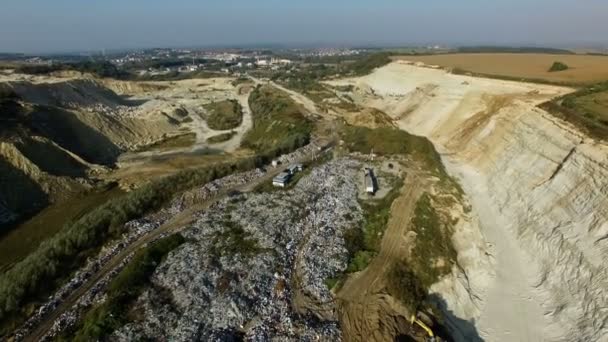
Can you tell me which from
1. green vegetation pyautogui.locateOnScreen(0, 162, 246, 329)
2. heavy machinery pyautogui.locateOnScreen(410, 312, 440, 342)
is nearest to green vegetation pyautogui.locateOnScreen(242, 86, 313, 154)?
green vegetation pyautogui.locateOnScreen(0, 162, 246, 329)

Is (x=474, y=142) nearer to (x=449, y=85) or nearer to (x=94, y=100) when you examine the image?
(x=449, y=85)

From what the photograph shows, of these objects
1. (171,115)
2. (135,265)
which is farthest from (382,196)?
(171,115)

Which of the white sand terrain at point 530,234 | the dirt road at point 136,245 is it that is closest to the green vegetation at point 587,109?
the white sand terrain at point 530,234

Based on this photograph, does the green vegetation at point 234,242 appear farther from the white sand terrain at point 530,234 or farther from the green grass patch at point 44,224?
the green grass patch at point 44,224

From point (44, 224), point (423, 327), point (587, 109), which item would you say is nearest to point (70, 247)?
point (44, 224)

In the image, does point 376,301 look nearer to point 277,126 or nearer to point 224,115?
point 277,126

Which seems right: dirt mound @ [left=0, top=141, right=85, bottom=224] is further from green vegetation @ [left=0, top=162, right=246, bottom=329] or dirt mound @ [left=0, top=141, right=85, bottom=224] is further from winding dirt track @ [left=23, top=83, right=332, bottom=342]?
winding dirt track @ [left=23, top=83, right=332, bottom=342]
